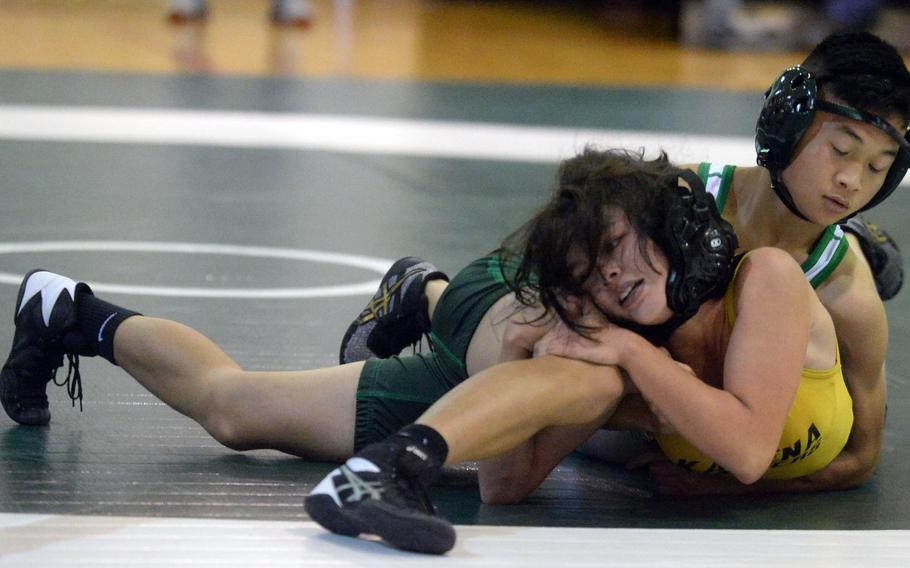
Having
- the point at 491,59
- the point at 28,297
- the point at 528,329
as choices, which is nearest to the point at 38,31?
the point at 491,59

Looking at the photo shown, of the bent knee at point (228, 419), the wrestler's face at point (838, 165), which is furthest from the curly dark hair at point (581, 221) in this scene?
the bent knee at point (228, 419)

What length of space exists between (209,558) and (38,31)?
817 centimetres

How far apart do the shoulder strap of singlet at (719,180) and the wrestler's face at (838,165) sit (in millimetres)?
266

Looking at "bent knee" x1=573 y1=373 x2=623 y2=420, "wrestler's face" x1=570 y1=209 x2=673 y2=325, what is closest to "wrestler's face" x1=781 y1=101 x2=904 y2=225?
"wrestler's face" x1=570 y1=209 x2=673 y2=325

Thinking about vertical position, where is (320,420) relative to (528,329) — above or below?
below

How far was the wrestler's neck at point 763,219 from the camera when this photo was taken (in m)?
2.53

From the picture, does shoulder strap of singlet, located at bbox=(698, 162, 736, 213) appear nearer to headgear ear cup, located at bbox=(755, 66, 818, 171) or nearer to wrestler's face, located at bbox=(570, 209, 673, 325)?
headgear ear cup, located at bbox=(755, 66, 818, 171)

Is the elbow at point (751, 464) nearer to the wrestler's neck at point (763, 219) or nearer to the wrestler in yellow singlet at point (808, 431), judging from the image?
the wrestler in yellow singlet at point (808, 431)

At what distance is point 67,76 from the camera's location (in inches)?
291

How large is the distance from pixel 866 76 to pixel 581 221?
0.56 meters

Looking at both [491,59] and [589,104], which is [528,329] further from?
[491,59]

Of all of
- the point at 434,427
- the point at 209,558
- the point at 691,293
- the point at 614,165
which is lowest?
the point at 209,558

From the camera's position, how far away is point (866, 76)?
2.29 meters

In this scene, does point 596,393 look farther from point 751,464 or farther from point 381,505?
point 381,505
